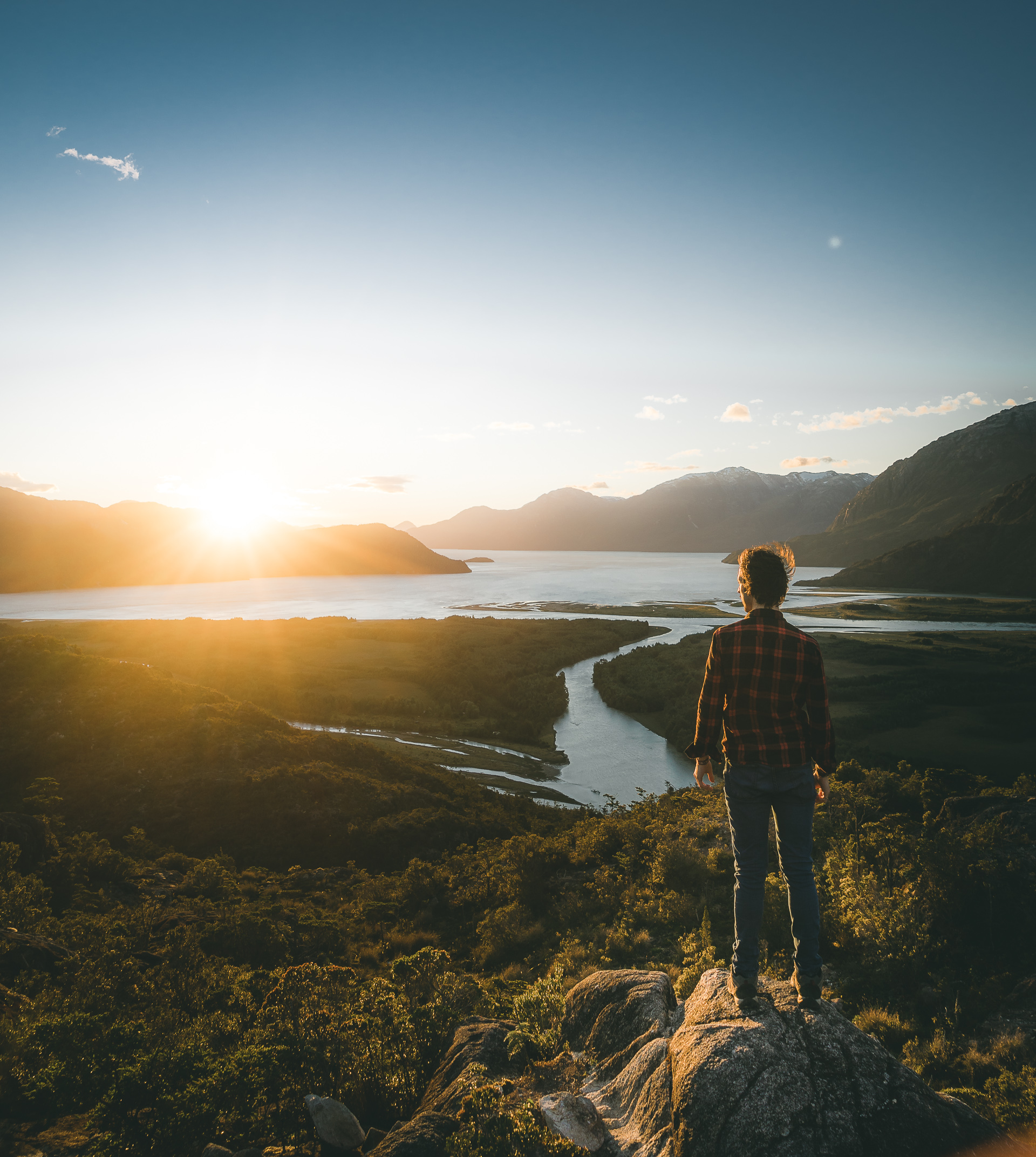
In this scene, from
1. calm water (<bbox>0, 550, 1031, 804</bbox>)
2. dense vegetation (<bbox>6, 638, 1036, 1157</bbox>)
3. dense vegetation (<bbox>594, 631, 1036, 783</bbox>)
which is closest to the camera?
dense vegetation (<bbox>6, 638, 1036, 1157</bbox>)

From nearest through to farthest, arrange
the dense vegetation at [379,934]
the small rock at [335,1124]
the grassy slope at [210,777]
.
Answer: the small rock at [335,1124] < the dense vegetation at [379,934] < the grassy slope at [210,777]

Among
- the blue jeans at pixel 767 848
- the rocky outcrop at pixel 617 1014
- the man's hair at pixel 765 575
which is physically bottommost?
the rocky outcrop at pixel 617 1014

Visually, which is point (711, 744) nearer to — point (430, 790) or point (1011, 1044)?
point (1011, 1044)

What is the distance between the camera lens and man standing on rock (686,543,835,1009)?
4043mm

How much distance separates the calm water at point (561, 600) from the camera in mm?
35094

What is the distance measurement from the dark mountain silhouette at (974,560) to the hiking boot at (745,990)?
14928cm

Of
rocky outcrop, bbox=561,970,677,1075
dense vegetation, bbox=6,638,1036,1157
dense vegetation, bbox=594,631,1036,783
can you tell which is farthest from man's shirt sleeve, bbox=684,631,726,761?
dense vegetation, bbox=594,631,1036,783

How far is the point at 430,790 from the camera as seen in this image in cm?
2492

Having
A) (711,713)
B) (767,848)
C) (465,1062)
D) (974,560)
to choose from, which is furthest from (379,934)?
(974,560)

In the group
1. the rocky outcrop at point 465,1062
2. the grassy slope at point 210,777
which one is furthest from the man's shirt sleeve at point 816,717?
the grassy slope at point 210,777

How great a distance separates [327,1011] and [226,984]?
370 centimetres

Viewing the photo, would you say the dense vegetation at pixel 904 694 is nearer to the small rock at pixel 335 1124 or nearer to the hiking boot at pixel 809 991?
the hiking boot at pixel 809 991

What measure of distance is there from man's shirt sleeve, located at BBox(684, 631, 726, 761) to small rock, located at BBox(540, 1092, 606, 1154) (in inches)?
94.5

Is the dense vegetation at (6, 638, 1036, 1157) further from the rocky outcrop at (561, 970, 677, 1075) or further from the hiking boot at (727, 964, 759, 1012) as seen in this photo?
the hiking boot at (727, 964, 759, 1012)
